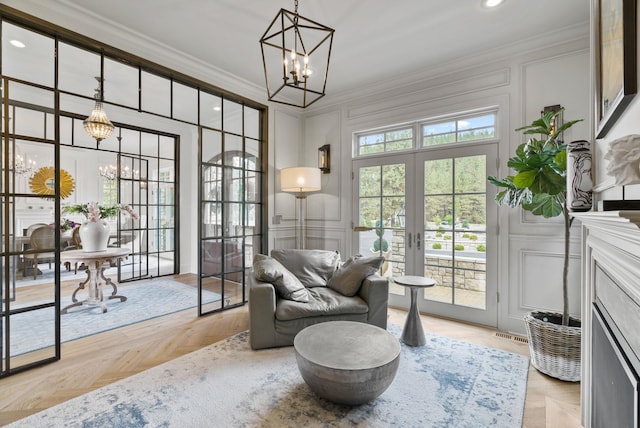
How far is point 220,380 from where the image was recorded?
84.5 inches

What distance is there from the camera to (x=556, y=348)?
7.22 ft

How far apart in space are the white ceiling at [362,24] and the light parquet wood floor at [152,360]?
9.35ft

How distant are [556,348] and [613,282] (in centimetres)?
141

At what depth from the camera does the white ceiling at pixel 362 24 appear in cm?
242

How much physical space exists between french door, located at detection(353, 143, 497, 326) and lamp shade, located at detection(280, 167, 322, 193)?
2.31 feet

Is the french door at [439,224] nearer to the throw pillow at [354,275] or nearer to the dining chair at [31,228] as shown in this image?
the throw pillow at [354,275]

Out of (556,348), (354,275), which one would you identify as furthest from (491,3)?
(556,348)

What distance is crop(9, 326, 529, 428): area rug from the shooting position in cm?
174

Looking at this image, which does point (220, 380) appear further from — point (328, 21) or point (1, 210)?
point (328, 21)

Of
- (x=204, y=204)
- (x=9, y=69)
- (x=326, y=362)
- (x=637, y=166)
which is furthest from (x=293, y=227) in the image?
(x=637, y=166)

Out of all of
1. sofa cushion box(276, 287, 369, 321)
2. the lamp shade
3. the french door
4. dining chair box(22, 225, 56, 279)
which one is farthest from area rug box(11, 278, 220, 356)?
the french door

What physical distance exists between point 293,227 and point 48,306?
286 cm

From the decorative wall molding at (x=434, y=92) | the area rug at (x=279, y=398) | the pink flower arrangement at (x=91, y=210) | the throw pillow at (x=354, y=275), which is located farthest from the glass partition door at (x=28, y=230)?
the decorative wall molding at (x=434, y=92)

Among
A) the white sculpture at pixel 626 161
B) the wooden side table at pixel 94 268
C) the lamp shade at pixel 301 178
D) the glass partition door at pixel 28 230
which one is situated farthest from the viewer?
the lamp shade at pixel 301 178
